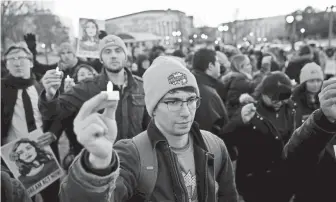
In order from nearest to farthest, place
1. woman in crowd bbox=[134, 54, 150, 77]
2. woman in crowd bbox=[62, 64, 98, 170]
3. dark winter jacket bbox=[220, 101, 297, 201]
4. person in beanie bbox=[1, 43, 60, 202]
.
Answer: dark winter jacket bbox=[220, 101, 297, 201] → person in beanie bbox=[1, 43, 60, 202] → woman in crowd bbox=[62, 64, 98, 170] → woman in crowd bbox=[134, 54, 150, 77]

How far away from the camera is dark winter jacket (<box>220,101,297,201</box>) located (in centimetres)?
360

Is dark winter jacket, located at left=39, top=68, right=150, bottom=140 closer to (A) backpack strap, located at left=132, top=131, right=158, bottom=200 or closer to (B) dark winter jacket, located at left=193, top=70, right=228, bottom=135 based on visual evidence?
(B) dark winter jacket, located at left=193, top=70, right=228, bottom=135

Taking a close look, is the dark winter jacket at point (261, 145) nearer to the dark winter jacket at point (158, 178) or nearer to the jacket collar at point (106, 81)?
the jacket collar at point (106, 81)

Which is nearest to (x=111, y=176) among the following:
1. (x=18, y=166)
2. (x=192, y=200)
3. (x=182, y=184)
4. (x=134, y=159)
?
(x=134, y=159)

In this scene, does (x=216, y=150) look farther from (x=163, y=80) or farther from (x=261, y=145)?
(x=261, y=145)

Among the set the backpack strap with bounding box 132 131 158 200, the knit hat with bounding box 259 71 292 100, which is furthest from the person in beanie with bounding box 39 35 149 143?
the backpack strap with bounding box 132 131 158 200

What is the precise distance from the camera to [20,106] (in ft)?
12.8

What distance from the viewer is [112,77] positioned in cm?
377

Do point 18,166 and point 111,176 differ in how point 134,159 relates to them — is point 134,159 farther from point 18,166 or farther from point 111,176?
point 18,166

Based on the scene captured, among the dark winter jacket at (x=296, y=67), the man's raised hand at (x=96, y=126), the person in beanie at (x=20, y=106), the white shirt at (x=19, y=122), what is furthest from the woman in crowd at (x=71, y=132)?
the dark winter jacket at (x=296, y=67)

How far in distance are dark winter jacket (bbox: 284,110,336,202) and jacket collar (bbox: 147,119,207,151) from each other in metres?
0.65

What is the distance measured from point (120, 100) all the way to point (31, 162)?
1.04 m

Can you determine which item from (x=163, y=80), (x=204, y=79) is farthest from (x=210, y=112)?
(x=163, y=80)

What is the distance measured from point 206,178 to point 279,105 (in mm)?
2020
